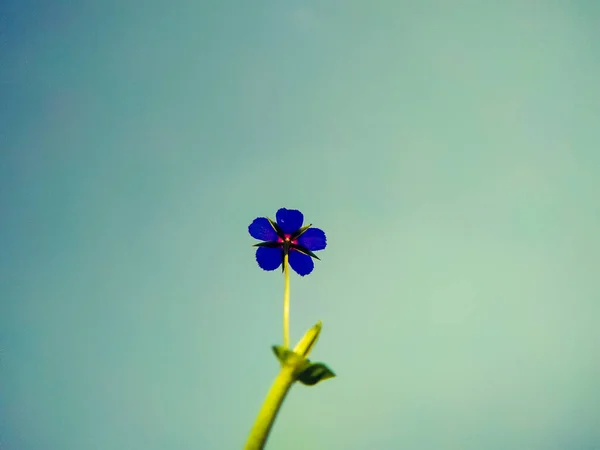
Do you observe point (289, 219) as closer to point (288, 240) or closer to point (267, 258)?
point (288, 240)

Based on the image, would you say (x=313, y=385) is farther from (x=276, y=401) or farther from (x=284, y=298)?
(x=284, y=298)

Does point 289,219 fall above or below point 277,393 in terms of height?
above

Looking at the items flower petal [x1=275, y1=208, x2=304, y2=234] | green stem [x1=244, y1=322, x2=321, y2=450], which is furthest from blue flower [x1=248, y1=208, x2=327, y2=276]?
green stem [x1=244, y1=322, x2=321, y2=450]

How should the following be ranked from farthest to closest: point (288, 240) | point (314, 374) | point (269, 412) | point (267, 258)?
point (288, 240), point (267, 258), point (314, 374), point (269, 412)

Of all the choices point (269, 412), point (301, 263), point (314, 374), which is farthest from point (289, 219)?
point (269, 412)

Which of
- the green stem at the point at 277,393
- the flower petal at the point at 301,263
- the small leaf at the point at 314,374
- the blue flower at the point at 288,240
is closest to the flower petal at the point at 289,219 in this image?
the blue flower at the point at 288,240

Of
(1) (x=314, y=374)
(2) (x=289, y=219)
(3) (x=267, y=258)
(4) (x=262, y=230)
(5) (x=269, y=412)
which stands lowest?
(5) (x=269, y=412)

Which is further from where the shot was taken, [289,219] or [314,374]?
[289,219]

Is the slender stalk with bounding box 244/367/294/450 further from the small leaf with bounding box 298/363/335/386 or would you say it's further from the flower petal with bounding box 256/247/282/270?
the flower petal with bounding box 256/247/282/270
